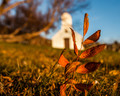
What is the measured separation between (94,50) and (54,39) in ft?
55.7

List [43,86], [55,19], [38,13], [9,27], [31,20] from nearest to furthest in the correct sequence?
[43,86]
[55,19]
[31,20]
[38,13]
[9,27]

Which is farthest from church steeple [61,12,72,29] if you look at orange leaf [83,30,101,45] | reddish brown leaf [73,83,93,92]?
reddish brown leaf [73,83,93,92]

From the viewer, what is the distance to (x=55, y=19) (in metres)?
8.72

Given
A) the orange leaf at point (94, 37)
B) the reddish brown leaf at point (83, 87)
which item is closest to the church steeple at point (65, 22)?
the orange leaf at point (94, 37)

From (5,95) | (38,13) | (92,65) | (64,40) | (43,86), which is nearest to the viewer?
(92,65)

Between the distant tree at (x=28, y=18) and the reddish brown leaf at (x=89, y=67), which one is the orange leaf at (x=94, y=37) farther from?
the distant tree at (x=28, y=18)

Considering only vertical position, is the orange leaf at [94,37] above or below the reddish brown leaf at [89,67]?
above

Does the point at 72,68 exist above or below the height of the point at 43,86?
above

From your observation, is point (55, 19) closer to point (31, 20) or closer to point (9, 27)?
point (31, 20)

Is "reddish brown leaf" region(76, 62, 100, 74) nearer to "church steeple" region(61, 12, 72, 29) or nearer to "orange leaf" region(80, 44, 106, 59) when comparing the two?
"orange leaf" region(80, 44, 106, 59)

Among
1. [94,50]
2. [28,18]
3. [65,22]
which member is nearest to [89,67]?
[94,50]

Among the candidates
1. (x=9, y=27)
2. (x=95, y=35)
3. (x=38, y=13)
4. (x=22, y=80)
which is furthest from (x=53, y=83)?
(x=9, y=27)

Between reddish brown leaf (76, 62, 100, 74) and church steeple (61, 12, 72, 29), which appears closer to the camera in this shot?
reddish brown leaf (76, 62, 100, 74)

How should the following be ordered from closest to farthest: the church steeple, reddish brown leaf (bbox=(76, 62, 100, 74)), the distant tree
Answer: reddish brown leaf (bbox=(76, 62, 100, 74)), the church steeple, the distant tree
